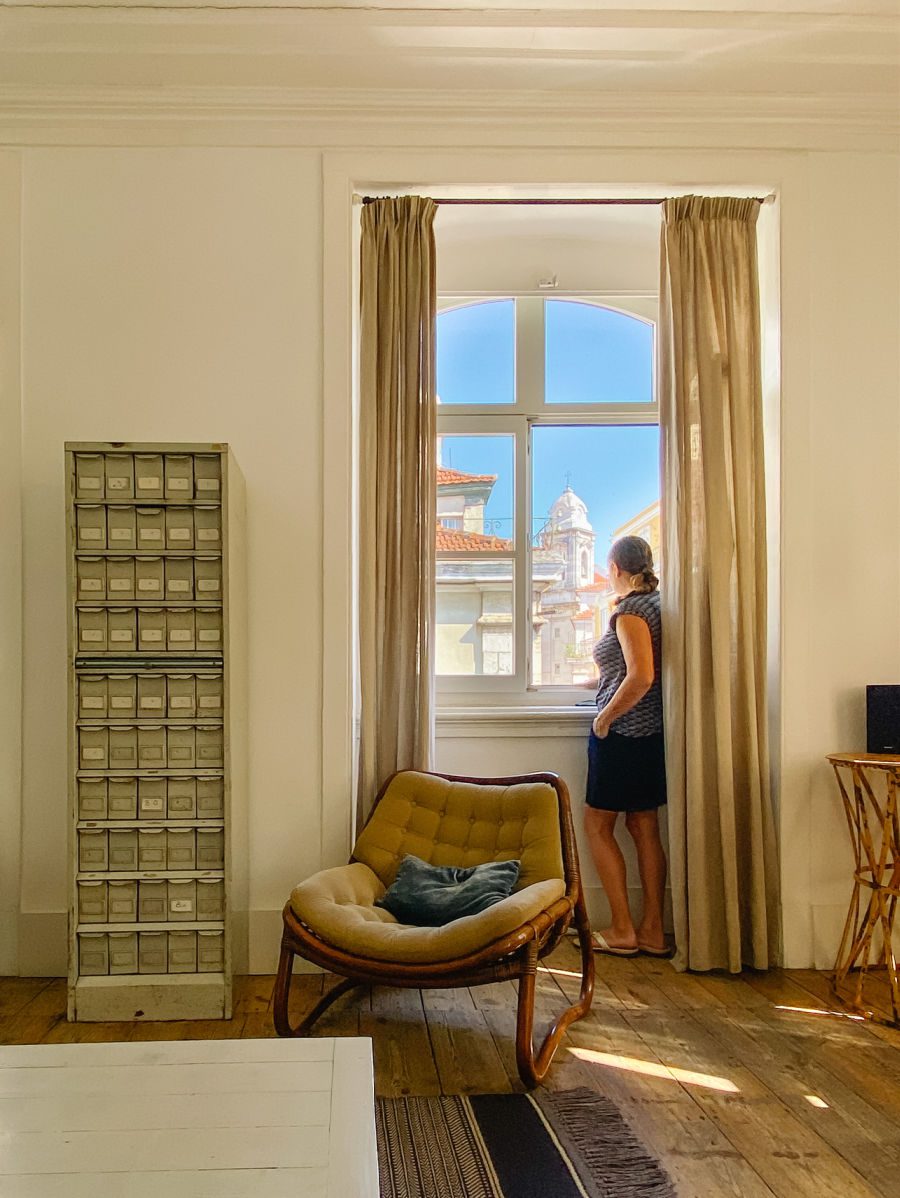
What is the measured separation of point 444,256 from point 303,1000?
10.4 ft

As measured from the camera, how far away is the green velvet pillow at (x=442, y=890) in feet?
9.82

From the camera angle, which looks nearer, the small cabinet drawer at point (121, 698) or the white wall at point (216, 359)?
the small cabinet drawer at point (121, 698)

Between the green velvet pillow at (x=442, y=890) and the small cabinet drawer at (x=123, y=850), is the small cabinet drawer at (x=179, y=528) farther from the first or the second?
the green velvet pillow at (x=442, y=890)

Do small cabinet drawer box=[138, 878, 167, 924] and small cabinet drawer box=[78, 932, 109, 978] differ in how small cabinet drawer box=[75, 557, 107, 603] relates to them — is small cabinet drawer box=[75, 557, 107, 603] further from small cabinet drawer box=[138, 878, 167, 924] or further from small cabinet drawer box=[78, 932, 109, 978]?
small cabinet drawer box=[78, 932, 109, 978]

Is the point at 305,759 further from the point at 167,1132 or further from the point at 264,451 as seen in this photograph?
the point at 167,1132

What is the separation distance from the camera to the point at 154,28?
3.25m

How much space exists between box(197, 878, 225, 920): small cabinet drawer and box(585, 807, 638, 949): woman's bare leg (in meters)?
1.51

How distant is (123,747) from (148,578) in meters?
0.55

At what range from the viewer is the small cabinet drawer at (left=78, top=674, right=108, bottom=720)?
122 inches

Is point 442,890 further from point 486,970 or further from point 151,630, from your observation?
point 151,630

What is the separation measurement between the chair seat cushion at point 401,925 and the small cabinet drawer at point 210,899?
1.01 ft

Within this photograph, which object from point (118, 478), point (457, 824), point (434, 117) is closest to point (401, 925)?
point (457, 824)

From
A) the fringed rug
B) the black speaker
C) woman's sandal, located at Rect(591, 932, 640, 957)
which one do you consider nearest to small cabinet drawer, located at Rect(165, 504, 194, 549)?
the fringed rug

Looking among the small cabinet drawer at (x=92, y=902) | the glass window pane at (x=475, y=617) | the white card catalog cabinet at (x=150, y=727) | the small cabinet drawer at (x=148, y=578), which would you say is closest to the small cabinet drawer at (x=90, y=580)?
the white card catalog cabinet at (x=150, y=727)
